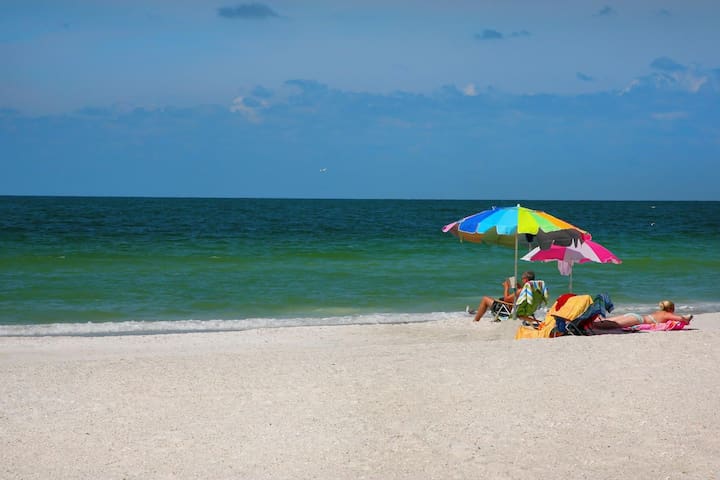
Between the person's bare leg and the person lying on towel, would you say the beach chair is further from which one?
the person lying on towel

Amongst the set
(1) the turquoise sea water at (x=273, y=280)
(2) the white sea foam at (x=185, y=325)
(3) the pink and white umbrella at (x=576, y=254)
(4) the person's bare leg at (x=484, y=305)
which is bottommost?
(2) the white sea foam at (x=185, y=325)

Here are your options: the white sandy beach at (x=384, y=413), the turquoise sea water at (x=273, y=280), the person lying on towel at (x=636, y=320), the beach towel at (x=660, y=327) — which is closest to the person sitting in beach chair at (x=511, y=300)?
the person lying on towel at (x=636, y=320)

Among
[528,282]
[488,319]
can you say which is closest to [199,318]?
[488,319]

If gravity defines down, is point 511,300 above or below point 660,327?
above

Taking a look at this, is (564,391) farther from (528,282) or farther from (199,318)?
(199,318)

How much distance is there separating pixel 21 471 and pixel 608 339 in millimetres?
6025

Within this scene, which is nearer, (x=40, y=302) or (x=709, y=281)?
(x=40, y=302)

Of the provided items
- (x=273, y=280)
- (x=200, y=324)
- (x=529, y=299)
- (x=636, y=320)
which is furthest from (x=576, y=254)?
(x=273, y=280)

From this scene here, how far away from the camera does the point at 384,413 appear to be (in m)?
6.24

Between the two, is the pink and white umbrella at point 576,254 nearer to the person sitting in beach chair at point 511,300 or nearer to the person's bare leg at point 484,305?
the person sitting in beach chair at point 511,300

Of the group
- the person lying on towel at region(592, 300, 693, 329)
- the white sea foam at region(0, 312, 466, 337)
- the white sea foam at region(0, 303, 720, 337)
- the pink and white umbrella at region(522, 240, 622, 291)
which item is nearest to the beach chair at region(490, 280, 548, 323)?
the pink and white umbrella at region(522, 240, 622, 291)

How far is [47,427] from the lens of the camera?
6.03 m

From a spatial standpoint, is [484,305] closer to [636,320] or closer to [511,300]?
[511,300]

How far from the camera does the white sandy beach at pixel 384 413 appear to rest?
208 inches
